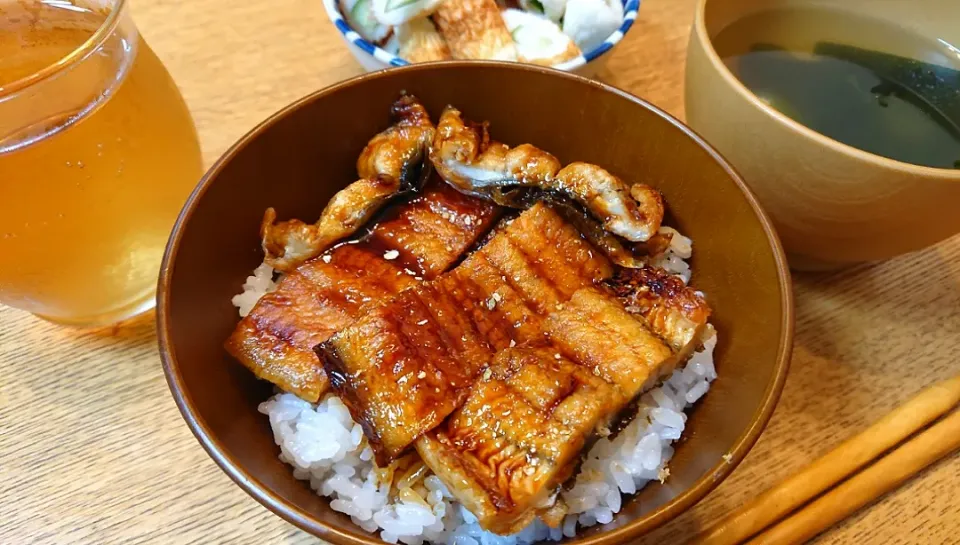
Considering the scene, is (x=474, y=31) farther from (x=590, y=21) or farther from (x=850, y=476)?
(x=850, y=476)

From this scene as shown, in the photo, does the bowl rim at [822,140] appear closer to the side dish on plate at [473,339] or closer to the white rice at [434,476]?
the side dish on plate at [473,339]

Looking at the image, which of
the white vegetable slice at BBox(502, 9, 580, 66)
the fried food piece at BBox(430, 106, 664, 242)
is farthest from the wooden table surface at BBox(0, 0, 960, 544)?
the white vegetable slice at BBox(502, 9, 580, 66)

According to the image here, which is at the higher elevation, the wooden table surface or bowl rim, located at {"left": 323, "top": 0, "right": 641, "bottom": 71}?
bowl rim, located at {"left": 323, "top": 0, "right": 641, "bottom": 71}

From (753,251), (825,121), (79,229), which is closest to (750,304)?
(753,251)

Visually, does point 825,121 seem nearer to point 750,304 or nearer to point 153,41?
point 750,304

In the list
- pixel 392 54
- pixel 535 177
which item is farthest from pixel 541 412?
pixel 392 54

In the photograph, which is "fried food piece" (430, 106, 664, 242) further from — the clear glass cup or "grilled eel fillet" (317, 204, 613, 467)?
the clear glass cup
